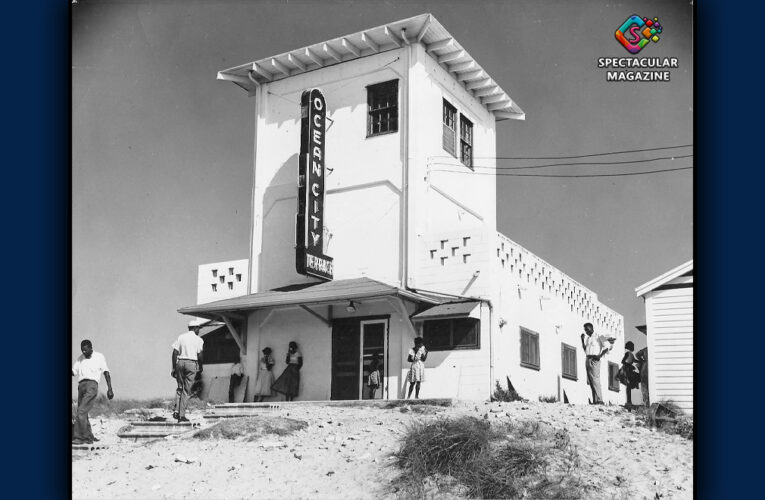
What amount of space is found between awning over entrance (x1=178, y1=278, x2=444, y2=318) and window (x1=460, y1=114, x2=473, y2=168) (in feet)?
12.9

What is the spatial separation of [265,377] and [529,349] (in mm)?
5484

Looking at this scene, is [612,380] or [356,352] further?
[612,380]

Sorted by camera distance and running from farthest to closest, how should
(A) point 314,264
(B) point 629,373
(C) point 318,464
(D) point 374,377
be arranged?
(A) point 314,264 → (D) point 374,377 → (B) point 629,373 → (C) point 318,464

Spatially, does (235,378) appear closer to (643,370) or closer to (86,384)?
(86,384)

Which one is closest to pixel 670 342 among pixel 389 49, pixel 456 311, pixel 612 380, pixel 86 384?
pixel 456 311

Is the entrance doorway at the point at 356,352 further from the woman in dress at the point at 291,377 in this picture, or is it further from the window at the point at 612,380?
the window at the point at 612,380

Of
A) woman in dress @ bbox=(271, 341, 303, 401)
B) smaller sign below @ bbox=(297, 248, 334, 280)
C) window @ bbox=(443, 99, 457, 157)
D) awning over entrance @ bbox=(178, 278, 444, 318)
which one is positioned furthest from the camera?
window @ bbox=(443, 99, 457, 157)

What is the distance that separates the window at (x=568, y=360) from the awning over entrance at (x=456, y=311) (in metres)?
3.59

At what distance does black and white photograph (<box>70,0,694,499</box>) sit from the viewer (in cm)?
1266

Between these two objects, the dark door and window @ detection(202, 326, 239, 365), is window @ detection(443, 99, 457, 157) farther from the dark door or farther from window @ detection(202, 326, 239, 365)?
window @ detection(202, 326, 239, 365)

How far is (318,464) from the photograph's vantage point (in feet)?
40.4

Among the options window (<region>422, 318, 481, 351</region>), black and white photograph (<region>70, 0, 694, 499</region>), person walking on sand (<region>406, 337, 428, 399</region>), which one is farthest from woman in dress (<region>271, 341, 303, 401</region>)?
window (<region>422, 318, 481, 351</region>)

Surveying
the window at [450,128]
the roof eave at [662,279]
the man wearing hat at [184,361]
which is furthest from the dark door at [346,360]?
the roof eave at [662,279]

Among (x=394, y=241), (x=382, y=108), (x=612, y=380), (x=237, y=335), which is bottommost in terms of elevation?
(x=612, y=380)
